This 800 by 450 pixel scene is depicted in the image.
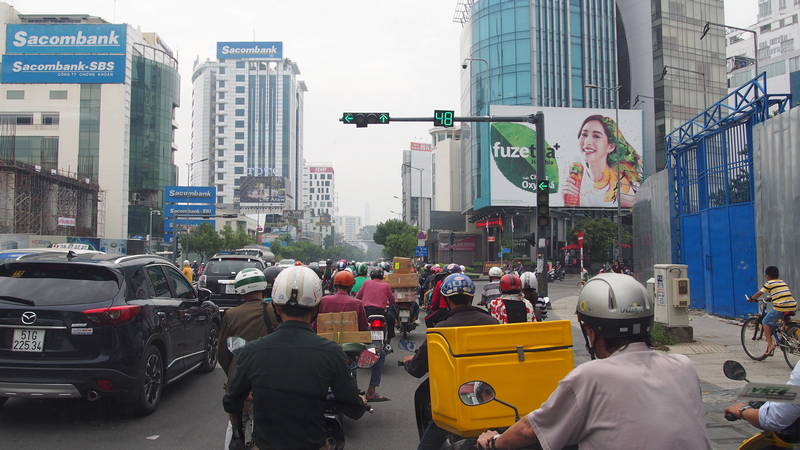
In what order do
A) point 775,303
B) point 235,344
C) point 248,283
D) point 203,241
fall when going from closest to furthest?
point 235,344 → point 248,283 → point 775,303 → point 203,241

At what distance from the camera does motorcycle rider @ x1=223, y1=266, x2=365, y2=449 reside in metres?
2.80

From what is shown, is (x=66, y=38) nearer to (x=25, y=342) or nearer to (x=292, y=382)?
(x=25, y=342)

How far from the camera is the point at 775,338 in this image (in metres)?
9.07

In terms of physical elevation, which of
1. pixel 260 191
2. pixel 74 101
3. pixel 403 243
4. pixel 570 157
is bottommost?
pixel 403 243

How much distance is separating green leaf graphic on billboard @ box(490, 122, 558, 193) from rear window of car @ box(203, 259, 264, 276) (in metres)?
42.1

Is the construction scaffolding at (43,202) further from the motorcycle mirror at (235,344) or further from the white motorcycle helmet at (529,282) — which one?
the motorcycle mirror at (235,344)

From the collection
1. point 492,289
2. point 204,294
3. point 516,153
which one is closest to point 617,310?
point 204,294

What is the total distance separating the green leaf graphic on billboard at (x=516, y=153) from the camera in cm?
5466

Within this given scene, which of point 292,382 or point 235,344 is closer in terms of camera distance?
point 292,382

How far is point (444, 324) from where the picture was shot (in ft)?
14.4

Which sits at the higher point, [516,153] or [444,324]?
[516,153]

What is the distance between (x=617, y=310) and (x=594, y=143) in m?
57.3

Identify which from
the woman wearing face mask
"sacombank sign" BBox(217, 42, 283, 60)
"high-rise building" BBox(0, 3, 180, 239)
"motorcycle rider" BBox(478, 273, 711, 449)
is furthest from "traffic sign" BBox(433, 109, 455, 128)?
"sacombank sign" BBox(217, 42, 283, 60)

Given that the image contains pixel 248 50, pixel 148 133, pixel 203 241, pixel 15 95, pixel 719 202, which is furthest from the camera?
pixel 248 50
